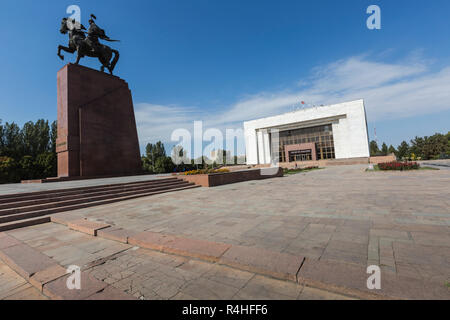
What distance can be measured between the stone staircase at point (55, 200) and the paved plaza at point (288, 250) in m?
0.94

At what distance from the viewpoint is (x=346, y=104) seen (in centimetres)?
5050

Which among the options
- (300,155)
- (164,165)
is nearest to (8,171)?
(164,165)

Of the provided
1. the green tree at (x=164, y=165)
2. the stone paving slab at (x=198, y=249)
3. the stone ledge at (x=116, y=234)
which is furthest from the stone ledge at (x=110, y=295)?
the green tree at (x=164, y=165)

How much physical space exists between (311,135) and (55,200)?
57574 mm

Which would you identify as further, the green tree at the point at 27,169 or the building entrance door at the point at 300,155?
the building entrance door at the point at 300,155

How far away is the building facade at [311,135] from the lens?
4938 centimetres

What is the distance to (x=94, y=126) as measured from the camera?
1706cm

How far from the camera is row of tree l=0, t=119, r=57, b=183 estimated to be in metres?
28.8

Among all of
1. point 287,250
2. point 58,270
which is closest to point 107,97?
point 58,270

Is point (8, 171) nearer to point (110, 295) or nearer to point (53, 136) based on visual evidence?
point (53, 136)

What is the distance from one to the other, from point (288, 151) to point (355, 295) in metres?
58.0

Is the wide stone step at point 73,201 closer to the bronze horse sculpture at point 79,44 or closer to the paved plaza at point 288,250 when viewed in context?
the paved plaza at point 288,250

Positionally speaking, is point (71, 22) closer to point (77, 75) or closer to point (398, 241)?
point (77, 75)

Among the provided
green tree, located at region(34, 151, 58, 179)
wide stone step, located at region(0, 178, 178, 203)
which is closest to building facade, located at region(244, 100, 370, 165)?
green tree, located at region(34, 151, 58, 179)
